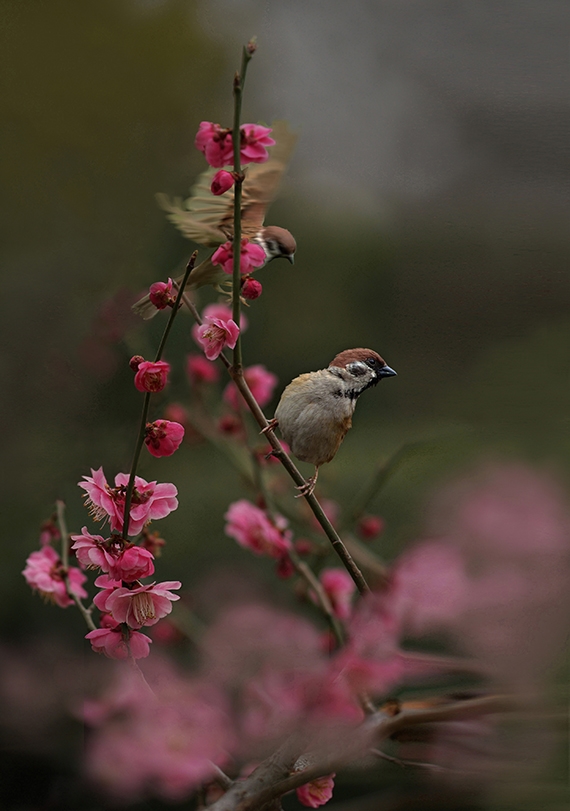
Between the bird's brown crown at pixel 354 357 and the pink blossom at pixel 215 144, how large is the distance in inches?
3.6

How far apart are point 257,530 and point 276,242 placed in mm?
243

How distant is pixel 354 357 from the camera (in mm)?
328

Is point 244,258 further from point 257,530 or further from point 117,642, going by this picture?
point 257,530

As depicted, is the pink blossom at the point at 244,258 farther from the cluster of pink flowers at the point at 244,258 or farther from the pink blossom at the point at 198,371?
the pink blossom at the point at 198,371

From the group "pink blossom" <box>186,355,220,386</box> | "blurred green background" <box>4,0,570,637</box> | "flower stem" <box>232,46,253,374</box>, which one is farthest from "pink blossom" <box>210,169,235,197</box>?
"pink blossom" <box>186,355,220,386</box>

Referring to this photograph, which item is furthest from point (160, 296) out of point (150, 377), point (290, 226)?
point (290, 226)

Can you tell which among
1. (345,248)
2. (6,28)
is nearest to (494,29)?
(345,248)

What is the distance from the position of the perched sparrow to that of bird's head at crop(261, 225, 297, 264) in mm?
63

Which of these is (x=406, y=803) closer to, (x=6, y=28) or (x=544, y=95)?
(x=544, y=95)

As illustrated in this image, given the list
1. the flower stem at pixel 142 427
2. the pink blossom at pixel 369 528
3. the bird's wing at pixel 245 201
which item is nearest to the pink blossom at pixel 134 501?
the flower stem at pixel 142 427

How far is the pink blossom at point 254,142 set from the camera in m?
0.30

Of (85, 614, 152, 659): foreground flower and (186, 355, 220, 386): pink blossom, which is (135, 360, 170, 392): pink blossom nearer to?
(85, 614, 152, 659): foreground flower

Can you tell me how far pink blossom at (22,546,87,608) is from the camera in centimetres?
45

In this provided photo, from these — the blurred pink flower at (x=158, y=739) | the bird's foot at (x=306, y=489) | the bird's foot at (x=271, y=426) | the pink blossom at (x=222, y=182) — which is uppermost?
the pink blossom at (x=222, y=182)
